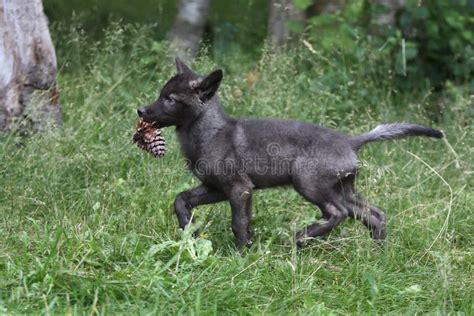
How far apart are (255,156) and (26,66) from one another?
2.49m

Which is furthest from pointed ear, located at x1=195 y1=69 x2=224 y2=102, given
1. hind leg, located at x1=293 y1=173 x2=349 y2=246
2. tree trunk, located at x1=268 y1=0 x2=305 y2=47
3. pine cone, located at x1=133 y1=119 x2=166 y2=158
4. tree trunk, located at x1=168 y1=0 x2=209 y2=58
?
tree trunk, located at x1=268 y1=0 x2=305 y2=47

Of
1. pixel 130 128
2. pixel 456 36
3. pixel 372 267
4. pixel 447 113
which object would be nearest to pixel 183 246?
pixel 372 267

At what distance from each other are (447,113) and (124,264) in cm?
438

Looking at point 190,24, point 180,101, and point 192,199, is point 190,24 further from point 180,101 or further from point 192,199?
point 192,199

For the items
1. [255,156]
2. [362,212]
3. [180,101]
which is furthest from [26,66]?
[362,212]

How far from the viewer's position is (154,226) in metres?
6.20

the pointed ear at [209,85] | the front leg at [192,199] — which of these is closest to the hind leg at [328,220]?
the front leg at [192,199]

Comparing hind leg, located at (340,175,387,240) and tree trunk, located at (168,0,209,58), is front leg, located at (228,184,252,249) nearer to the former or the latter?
hind leg, located at (340,175,387,240)

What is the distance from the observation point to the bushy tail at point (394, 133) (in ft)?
20.2

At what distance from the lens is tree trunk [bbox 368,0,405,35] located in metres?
9.28

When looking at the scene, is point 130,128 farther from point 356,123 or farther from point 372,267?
point 372,267

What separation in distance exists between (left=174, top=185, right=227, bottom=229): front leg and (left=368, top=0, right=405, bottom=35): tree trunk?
369cm

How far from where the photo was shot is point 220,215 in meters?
6.59

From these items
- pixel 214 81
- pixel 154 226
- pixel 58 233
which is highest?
pixel 214 81
